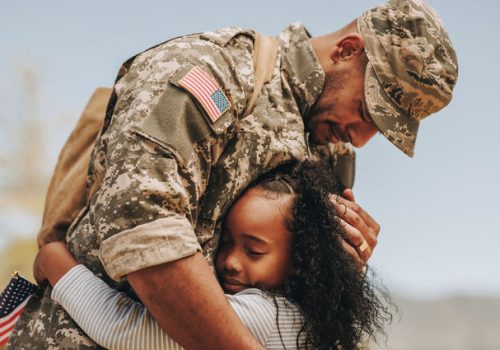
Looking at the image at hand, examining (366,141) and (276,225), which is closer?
(276,225)

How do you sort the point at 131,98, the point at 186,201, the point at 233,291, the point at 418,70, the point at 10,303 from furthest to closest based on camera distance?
the point at 418,70 < the point at 10,303 < the point at 233,291 < the point at 131,98 < the point at 186,201

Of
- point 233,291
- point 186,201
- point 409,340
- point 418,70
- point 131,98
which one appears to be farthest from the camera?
point 409,340

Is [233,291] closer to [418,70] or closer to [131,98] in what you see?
[131,98]

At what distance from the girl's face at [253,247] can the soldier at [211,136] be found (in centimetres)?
8

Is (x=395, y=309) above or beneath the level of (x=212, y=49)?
beneath

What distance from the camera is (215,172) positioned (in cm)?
264

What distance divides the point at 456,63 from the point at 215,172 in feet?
4.51

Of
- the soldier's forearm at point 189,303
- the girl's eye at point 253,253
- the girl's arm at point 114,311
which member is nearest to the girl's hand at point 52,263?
the girl's arm at point 114,311

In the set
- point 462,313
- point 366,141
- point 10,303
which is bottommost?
point 462,313

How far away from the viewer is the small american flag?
291cm

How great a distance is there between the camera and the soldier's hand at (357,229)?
2912mm

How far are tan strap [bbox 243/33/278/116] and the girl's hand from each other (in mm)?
821

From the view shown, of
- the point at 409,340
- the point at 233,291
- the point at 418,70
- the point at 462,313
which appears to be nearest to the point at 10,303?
the point at 233,291

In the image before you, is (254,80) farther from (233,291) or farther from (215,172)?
(233,291)
